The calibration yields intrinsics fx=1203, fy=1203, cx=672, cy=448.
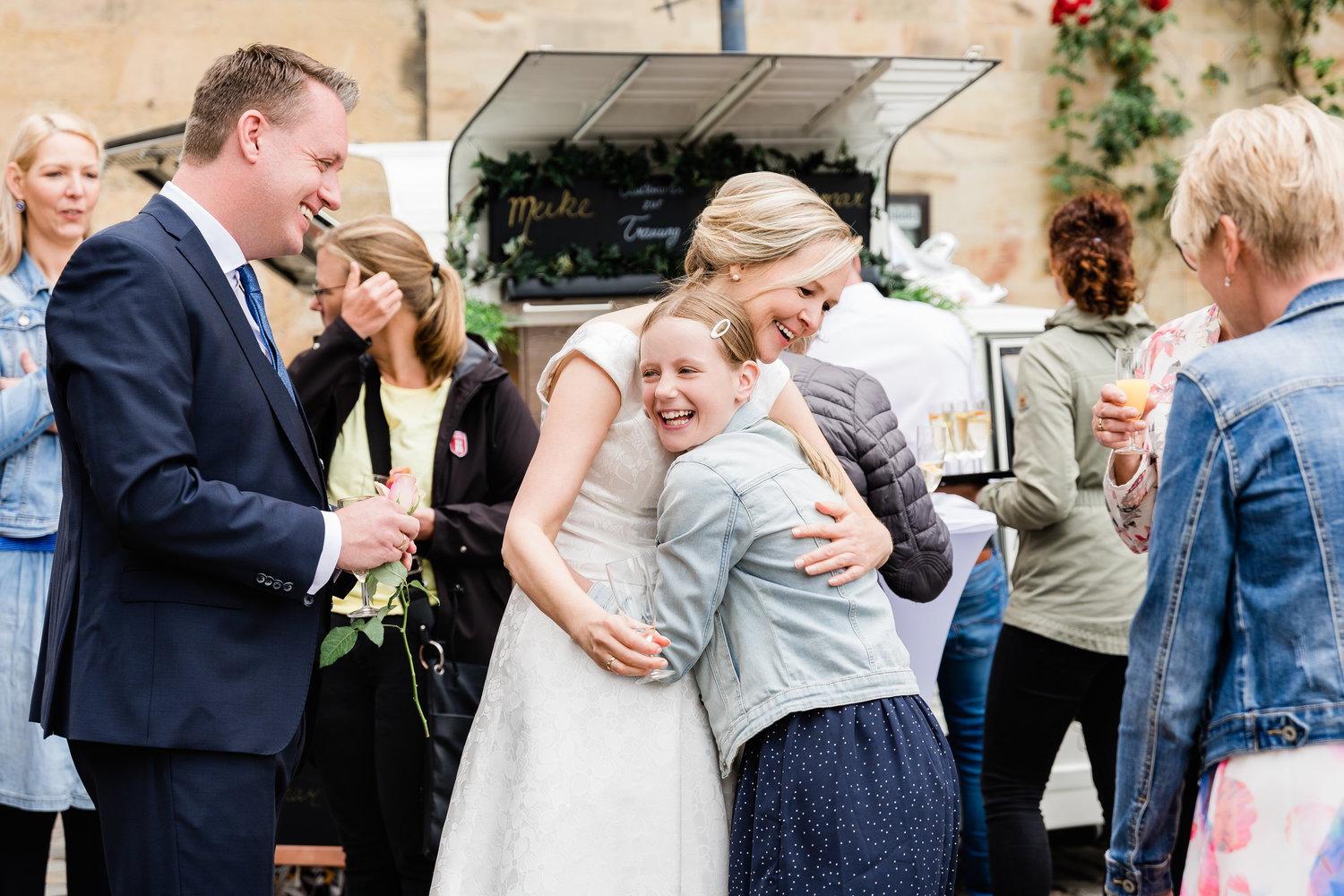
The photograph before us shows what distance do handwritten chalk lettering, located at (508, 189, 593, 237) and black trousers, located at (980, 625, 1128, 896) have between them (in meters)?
2.67

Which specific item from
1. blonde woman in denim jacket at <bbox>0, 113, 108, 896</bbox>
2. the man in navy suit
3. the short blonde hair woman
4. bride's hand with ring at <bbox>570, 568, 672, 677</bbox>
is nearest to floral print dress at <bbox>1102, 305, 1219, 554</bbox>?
bride's hand with ring at <bbox>570, 568, 672, 677</bbox>

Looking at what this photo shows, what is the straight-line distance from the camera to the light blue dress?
9.26 ft

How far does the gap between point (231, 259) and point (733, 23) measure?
15.6ft

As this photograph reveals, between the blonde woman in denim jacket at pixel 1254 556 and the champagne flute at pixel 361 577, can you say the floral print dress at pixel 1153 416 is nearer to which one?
the blonde woman in denim jacket at pixel 1254 556

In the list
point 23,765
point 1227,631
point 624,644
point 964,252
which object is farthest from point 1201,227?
point 964,252

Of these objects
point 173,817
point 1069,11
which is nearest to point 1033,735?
point 173,817

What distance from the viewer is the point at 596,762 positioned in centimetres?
203

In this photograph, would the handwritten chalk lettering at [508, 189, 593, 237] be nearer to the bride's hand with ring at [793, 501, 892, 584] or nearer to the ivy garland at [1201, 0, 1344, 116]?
the bride's hand with ring at [793, 501, 892, 584]

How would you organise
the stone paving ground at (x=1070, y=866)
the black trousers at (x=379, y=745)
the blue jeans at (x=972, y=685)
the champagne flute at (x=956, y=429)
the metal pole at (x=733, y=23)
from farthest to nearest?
1. the metal pole at (x=733, y=23)
2. the stone paving ground at (x=1070, y=866)
3. the blue jeans at (x=972, y=685)
4. the champagne flute at (x=956, y=429)
5. the black trousers at (x=379, y=745)

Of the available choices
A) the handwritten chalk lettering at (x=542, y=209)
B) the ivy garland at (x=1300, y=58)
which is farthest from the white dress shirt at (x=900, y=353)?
the ivy garland at (x=1300, y=58)

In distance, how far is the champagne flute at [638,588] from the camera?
203cm

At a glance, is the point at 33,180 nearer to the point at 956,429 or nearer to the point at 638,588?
the point at 638,588

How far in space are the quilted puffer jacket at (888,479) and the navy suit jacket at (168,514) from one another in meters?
1.09

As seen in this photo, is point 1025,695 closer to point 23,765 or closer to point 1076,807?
point 1076,807
